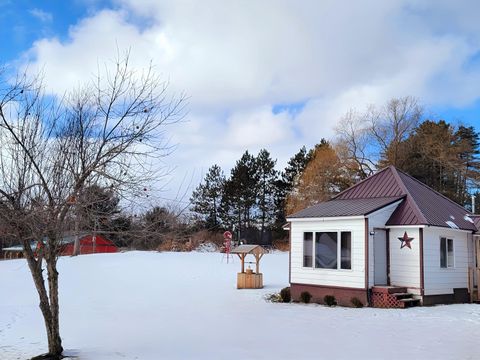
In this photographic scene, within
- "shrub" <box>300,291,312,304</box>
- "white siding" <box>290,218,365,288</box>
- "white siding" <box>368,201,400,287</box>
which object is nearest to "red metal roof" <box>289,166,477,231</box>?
"white siding" <box>368,201,400,287</box>

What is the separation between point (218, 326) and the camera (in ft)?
38.5

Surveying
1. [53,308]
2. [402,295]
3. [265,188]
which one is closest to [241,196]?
[265,188]

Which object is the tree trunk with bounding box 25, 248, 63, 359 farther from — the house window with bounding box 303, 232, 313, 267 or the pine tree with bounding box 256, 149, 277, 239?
the pine tree with bounding box 256, 149, 277, 239

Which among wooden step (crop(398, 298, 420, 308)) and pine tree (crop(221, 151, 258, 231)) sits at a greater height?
pine tree (crop(221, 151, 258, 231))

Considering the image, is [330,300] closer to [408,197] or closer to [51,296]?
[408,197]

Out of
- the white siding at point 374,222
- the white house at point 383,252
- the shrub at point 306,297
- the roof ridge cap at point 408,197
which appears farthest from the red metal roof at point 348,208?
the shrub at point 306,297

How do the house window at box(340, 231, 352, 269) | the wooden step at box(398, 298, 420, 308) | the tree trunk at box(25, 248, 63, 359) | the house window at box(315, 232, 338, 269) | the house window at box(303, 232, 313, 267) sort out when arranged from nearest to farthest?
the tree trunk at box(25, 248, 63, 359) → the wooden step at box(398, 298, 420, 308) → the house window at box(340, 231, 352, 269) → the house window at box(315, 232, 338, 269) → the house window at box(303, 232, 313, 267)

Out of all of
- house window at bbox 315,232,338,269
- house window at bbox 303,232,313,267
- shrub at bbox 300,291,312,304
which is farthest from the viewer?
house window at bbox 303,232,313,267

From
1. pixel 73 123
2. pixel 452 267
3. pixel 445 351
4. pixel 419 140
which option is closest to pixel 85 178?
pixel 73 123

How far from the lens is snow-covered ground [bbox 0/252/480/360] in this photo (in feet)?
29.7

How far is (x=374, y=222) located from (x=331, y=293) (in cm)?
268

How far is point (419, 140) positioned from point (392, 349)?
38.1m

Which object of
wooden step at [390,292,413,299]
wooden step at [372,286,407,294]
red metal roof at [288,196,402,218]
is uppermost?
red metal roof at [288,196,402,218]

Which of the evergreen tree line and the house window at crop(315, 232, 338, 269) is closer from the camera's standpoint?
the house window at crop(315, 232, 338, 269)
